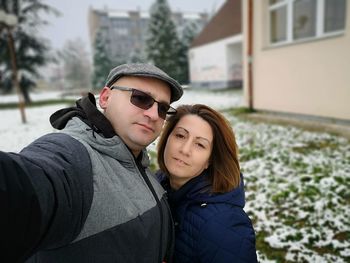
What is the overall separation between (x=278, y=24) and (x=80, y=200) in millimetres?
9867

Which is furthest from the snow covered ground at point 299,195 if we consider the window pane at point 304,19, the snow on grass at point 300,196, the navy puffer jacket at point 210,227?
the window pane at point 304,19

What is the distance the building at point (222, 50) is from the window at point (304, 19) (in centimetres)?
1332

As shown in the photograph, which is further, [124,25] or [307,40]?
[124,25]

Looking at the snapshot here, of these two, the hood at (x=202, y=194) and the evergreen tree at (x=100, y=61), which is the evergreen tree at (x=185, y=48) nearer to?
the evergreen tree at (x=100, y=61)

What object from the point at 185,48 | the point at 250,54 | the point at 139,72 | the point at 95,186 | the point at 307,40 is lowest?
the point at 95,186

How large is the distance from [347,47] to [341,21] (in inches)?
31.2

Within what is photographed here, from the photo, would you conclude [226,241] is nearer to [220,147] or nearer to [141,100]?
[220,147]

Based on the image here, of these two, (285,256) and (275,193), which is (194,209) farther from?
(275,193)

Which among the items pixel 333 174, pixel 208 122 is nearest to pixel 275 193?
pixel 333 174

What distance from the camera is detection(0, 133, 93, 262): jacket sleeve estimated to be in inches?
28.9

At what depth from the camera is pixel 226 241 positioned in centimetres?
141

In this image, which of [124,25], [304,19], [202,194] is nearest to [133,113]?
[202,194]

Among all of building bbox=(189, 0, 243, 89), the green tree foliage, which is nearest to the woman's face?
building bbox=(189, 0, 243, 89)

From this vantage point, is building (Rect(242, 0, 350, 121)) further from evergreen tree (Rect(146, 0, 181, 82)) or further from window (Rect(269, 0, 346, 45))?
evergreen tree (Rect(146, 0, 181, 82))
